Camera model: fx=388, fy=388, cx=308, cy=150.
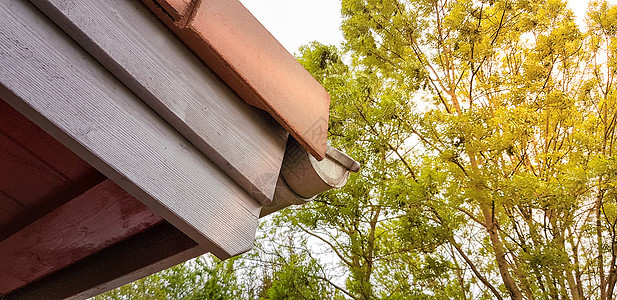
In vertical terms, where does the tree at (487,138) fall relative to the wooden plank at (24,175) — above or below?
above

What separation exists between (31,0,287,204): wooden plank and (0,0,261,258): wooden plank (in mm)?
20

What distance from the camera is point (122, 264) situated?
0.87 metres

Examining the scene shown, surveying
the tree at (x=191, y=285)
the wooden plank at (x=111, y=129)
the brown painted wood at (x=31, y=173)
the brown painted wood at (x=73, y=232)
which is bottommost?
the wooden plank at (x=111, y=129)

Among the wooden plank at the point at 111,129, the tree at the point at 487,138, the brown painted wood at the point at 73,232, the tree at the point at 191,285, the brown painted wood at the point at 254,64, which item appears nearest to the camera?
the wooden plank at the point at 111,129

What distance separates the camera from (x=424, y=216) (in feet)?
11.5

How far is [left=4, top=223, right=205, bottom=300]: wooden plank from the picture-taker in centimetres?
81

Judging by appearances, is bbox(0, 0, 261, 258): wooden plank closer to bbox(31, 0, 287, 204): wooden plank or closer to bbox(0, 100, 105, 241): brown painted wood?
bbox(31, 0, 287, 204): wooden plank

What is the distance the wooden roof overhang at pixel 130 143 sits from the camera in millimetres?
508

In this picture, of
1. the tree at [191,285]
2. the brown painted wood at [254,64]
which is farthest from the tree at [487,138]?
the brown painted wood at [254,64]

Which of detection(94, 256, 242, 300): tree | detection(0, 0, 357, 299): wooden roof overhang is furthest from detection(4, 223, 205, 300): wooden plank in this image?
detection(94, 256, 242, 300): tree

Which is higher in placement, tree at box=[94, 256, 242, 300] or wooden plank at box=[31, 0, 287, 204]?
tree at box=[94, 256, 242, 300]

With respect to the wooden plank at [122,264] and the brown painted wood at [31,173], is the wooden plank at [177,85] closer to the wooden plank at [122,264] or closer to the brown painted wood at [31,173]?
the wooden plank at [122,264]

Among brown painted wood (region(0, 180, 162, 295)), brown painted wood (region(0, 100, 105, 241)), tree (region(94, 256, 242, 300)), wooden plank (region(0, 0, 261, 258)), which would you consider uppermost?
tree (region(94, 256, 242, 300))

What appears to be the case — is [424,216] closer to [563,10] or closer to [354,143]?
[354,143]
